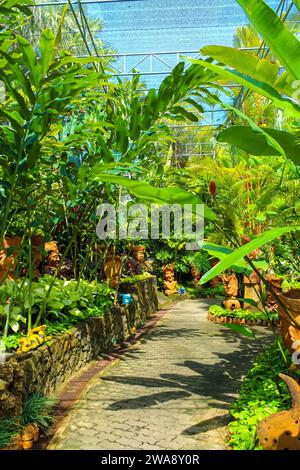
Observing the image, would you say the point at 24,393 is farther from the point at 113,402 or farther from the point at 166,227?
the point at 166,227

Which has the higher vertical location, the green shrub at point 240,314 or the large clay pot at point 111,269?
the large clay pot at point 111,269

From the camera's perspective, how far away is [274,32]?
74.4 inches

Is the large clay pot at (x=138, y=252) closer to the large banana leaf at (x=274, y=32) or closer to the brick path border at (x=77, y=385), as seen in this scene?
the brick path border at (x=77, y=385)

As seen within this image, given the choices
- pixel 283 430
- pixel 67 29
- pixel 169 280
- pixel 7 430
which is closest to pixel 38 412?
pixel 7 430

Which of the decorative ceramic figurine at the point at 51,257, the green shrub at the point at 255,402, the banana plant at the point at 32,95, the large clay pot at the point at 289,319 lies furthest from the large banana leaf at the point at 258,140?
the decorative ceramic figurine at the point at 51,257

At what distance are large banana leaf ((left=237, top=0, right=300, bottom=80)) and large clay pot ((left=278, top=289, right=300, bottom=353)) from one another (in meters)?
1.72

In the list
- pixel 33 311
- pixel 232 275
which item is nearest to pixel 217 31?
pixel 232 275

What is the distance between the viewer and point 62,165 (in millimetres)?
4496

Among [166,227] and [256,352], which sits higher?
[166,227]

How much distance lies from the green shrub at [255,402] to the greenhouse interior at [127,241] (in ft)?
0.05

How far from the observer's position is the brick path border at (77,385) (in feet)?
10.9

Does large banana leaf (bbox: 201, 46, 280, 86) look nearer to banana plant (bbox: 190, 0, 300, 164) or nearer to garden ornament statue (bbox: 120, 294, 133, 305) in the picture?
banana plant (bbox: 190, 0, 300, 164)

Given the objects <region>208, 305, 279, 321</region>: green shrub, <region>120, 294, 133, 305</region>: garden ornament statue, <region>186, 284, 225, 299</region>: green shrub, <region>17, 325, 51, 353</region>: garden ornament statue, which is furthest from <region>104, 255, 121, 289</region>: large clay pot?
<region>186, 284, 225, 299</region>: green shrub
